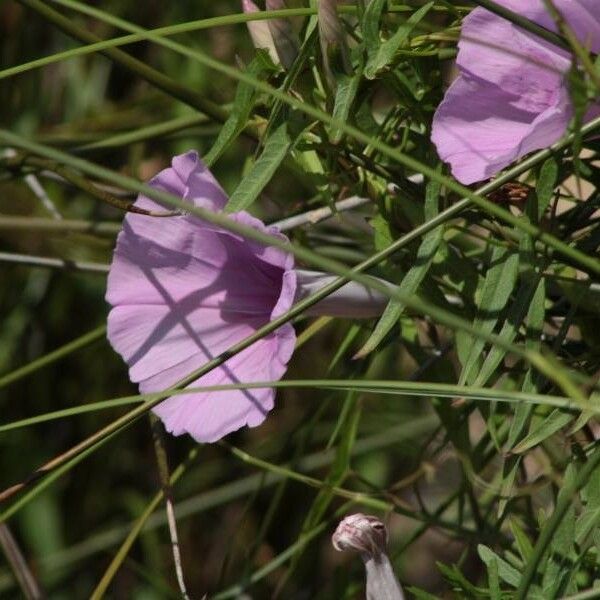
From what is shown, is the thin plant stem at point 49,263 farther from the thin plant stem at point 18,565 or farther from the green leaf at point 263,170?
the green leaf at point 263,170

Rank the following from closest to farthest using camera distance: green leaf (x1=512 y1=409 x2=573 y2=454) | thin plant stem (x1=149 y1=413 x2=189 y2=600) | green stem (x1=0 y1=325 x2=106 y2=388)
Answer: green leaf (x1=512 y1=409 x2=573 y2=454)
thin plant stem (x1=149 y1=413 x2=189 y2=600)
green stem (x1=0 y1=325 x2=106 y2=388)

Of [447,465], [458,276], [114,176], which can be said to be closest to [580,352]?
[458,276]

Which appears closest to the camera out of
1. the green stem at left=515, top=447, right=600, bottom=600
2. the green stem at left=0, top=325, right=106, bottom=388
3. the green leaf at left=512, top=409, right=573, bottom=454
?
the green stem at left=515, top=447, right=600, bottom=600

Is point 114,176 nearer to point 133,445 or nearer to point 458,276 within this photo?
point 458,276

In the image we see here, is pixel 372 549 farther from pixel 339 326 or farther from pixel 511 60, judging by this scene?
pixel 339 326

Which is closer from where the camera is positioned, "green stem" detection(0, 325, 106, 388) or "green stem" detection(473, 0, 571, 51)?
"green stem" detection(473, 0, 571, 51)

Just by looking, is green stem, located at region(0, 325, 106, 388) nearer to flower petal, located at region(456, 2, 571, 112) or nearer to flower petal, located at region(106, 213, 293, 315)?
flower petal, located at region(106, 213, 293, 315)

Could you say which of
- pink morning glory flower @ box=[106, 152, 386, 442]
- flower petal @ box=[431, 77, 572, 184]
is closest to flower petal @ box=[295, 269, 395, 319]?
pink morning glory flower @ box=[106, 152, 386, 442]
